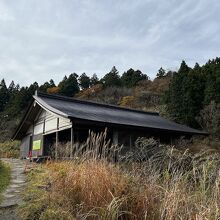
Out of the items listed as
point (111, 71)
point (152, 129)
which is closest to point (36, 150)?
point (152, 129)

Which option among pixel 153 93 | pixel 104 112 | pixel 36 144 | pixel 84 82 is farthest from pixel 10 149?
pixel 84 82

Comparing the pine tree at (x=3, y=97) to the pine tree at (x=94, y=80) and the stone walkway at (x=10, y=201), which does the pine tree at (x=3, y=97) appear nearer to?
the pine tree at (x=94, y=80)

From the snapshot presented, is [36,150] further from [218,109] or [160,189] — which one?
[160,189]

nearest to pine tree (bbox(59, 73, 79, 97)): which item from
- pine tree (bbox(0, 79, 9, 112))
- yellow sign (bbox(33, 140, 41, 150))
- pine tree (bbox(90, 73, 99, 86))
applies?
pine tree (bbox(90, 73, 99, 86))

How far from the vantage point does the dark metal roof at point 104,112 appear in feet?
42.2

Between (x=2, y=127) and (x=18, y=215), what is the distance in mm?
26328

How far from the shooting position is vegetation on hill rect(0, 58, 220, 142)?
19.6 meters

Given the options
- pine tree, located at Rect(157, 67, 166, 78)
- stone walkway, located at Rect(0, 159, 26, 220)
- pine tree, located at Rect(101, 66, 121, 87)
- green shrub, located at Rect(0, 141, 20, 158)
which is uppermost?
pine tree, located at Rect(157, 67, 166, 78)

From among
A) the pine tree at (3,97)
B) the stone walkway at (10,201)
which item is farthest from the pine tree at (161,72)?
the stone walkway at (10,201)

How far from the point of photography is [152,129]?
1334 cm

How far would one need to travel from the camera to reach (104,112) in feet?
49.5

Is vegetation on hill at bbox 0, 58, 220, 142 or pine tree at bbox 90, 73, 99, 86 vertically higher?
pine tree at bbox 90, 73, 99, 86

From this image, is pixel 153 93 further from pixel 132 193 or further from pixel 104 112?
pixel 132 193

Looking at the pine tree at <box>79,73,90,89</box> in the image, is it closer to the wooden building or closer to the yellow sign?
the wooden building
